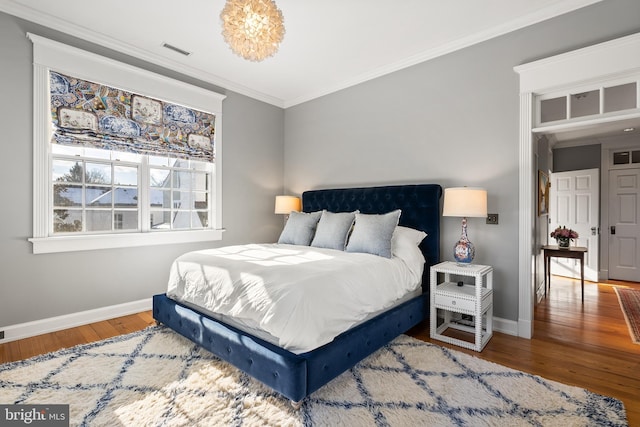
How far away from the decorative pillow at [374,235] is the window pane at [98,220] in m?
2.61

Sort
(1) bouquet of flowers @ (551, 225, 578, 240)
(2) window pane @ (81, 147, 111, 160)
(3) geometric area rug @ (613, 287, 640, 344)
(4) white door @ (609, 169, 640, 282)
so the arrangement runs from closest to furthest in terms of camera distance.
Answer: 1. (3) geometric area rug @ (613, 287, 640, 344)
2. (2) window pane @ (81, 147, 111, 160)
3. (1) bouquet of flowers @ (551, 225, 578, 240)
4. (4) white door @ (609, 169, 640, 282)

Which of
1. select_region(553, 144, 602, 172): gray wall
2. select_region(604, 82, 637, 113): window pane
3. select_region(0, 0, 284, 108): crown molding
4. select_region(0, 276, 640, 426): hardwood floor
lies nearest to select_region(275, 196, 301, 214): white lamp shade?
select_region(0, 0, 284, 108): crown molding

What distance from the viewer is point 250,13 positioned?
77.3 inches

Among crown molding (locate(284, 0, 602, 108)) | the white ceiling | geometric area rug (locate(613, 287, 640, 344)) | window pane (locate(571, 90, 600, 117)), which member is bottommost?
geometric area rug (locate(613, 287, 640, 344))

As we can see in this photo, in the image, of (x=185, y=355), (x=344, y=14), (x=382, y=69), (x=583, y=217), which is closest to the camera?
(x=185, y=355)

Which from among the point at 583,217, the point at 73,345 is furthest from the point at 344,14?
the point at 583,217

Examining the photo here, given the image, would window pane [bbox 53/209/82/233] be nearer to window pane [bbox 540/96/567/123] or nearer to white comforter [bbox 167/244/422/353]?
white comforter [bbox 167/244/422/353]

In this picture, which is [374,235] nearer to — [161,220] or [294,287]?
[294,287]

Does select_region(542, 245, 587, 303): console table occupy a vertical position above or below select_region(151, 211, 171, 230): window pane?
below

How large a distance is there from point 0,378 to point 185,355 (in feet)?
3.79

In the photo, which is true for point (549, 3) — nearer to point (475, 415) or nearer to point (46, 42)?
point (475, 415)

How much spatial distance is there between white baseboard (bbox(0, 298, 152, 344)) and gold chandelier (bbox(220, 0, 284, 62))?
2952mm

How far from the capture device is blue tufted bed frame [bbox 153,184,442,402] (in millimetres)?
1751

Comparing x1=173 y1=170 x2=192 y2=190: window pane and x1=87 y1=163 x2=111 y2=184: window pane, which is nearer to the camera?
x1=87 y1=163 x2=111 y2=184: window pane
